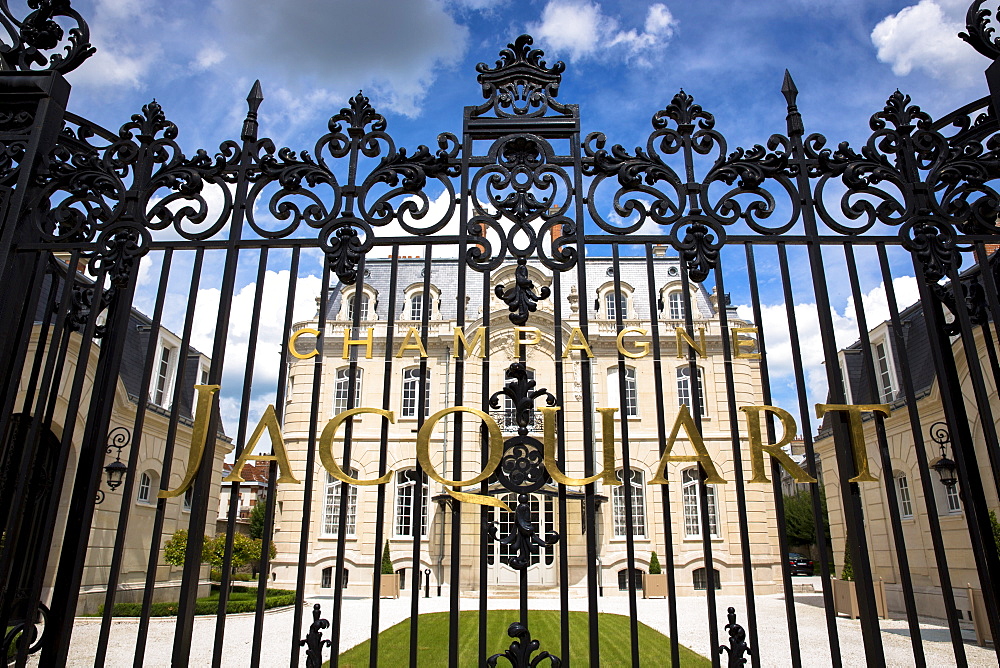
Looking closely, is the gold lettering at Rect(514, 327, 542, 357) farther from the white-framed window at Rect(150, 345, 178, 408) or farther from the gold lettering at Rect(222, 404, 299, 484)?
the white-framed window at Rect(150, 345, 178, 408)

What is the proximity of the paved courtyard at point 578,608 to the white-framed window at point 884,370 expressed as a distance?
15.5 feet

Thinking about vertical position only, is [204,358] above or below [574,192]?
above

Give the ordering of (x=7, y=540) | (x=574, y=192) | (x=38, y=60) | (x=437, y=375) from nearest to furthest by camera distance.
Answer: (x=7, y=540)
(x=574, y=192)
(x=38, y=60)
(x=437, y=375)

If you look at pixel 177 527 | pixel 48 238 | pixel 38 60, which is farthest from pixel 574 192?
pixel 177 527

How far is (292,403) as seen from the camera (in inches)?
777

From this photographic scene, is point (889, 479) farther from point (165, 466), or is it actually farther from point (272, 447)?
point (165, 466)

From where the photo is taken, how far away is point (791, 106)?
12.8ft

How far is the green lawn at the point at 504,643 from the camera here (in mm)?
8805


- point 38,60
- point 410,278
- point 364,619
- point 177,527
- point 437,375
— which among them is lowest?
point 364,619

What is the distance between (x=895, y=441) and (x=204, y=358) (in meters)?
17.6

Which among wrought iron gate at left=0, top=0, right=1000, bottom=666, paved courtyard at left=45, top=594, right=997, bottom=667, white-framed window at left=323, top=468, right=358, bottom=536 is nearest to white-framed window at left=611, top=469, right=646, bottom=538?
paved courtyard at left=45, top=594, right=997, bottom=667

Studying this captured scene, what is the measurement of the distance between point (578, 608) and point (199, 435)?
44.0ft

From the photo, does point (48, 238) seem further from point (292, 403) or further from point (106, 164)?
point (292, 403)

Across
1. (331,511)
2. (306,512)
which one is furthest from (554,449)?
(331,511)
